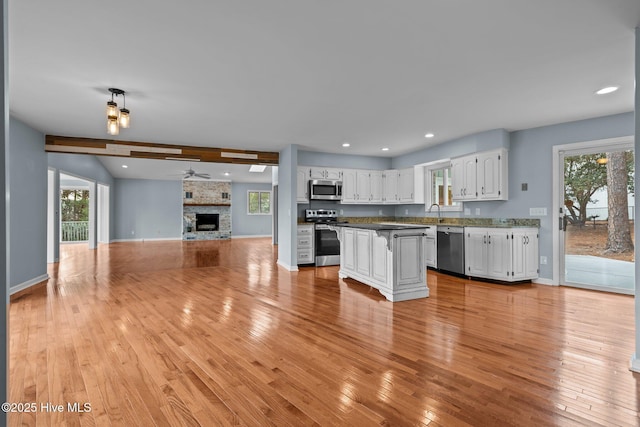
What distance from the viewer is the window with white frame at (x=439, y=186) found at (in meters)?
6.31

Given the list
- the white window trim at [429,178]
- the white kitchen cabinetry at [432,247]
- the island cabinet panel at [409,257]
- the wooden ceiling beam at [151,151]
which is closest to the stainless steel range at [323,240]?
the wooden ceiling beam at [151,151]

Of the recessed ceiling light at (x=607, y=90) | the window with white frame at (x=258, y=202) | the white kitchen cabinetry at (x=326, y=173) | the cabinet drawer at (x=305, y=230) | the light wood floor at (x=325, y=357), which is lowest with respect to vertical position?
the light wood floor at (x=325, y=357)

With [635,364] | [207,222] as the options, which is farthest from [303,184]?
[207,222]

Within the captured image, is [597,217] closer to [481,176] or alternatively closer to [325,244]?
[481,176]

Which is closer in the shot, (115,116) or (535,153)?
(115,116)

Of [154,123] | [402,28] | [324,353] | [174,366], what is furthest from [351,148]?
[174,366]

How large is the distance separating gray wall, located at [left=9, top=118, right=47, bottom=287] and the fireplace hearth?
7.42 metres

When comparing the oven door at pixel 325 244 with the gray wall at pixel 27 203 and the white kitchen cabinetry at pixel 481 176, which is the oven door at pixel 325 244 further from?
the gray wall at pixel 27 203

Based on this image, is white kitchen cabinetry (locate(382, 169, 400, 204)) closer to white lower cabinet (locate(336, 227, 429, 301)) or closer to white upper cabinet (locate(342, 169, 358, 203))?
white upper cabinet (locate(342, 169, 358, 203))

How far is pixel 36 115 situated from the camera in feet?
14.1

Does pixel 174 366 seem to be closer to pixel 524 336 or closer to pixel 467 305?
pixel 524 336

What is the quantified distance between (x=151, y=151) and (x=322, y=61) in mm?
4600

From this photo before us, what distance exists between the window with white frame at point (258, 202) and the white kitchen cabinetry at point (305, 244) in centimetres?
760

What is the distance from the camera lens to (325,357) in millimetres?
2420
